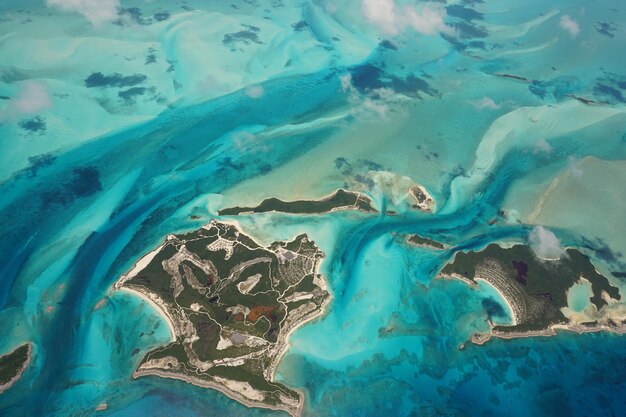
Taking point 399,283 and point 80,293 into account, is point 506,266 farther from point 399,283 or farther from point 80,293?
point 80,293

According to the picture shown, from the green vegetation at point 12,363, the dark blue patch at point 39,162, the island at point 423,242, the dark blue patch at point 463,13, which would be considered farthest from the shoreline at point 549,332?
the dark blue patch at point 463,13

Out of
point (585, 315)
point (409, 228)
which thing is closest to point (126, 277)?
point (409, 228)

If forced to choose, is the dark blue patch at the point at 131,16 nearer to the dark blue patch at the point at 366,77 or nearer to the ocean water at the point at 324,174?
the ocean water at the point at 324,174

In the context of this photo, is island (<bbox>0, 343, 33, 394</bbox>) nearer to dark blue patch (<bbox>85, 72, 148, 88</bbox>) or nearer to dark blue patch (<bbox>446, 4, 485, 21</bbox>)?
dark blue patch (<bbox>85, 72, 148, 88</bbox>)

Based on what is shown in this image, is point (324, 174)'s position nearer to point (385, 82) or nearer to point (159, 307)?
point (159, 307)

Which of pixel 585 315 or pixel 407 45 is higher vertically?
pixel 407 45

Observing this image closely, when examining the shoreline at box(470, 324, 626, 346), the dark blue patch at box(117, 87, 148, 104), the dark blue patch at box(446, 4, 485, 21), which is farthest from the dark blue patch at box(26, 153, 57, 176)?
the dark blue patch at box(446, 4, 485, 21)
